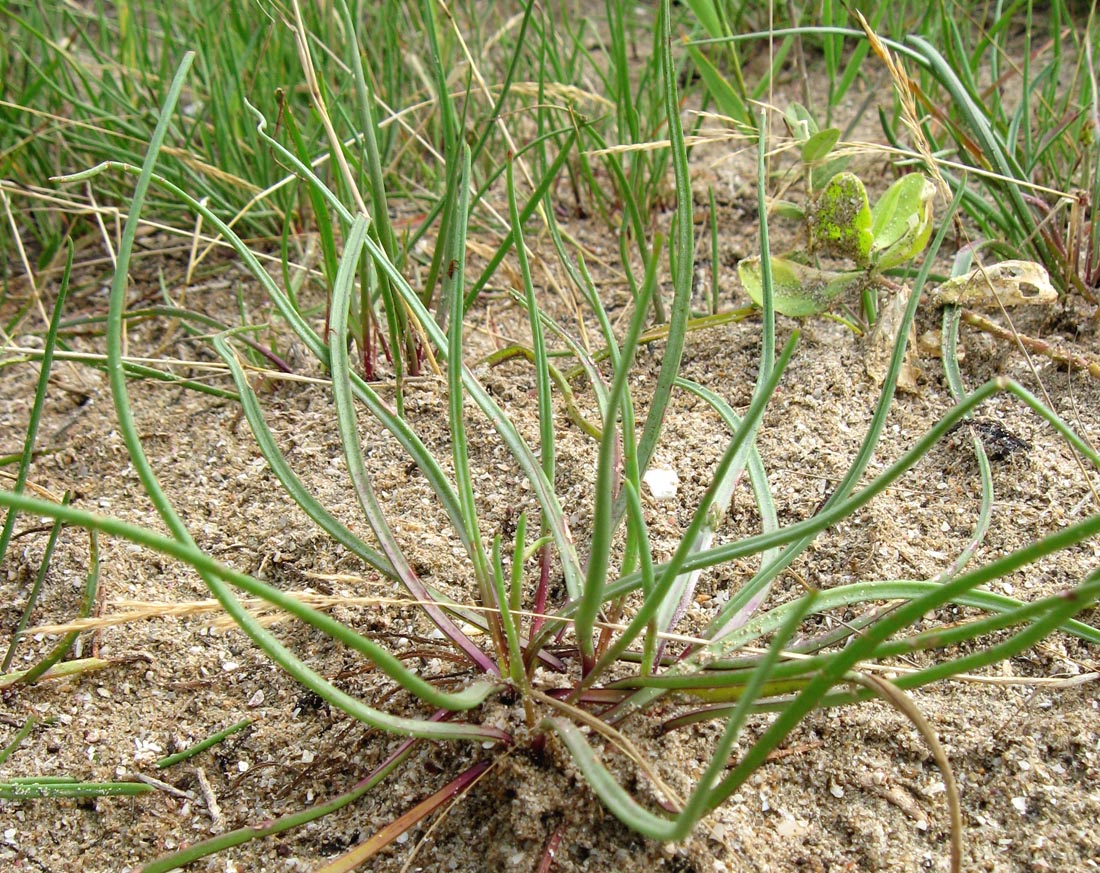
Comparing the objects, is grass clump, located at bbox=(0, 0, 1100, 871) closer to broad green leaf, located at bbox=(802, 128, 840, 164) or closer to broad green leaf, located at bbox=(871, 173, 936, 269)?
broad green leaf, located at bbox=(871, 173, 936, 269)

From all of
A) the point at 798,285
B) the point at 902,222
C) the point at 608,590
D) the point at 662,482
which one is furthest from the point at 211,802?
the point at 902,222

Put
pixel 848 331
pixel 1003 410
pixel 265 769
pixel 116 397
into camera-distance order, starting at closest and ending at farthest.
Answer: pixel 116 397 < pixel 265 769 < pixel 1003 410 < pixel 848 331

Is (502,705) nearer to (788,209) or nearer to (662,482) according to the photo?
(662,482)

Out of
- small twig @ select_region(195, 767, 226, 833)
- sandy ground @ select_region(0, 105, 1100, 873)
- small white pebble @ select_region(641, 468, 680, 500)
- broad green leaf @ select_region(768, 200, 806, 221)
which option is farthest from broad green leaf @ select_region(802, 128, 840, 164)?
small twig @ select_region(195, 767, 226, 833)

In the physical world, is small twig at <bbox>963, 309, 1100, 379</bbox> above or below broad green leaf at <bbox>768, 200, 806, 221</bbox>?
below

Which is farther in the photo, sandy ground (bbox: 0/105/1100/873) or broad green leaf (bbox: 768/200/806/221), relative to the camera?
broad green leaf (bbox: 768/200/806/221)

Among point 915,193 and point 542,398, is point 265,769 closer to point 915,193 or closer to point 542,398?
point 542,398

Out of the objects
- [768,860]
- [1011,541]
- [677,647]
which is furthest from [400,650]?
[1011,541]

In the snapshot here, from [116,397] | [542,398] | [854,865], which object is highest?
[116,397]
